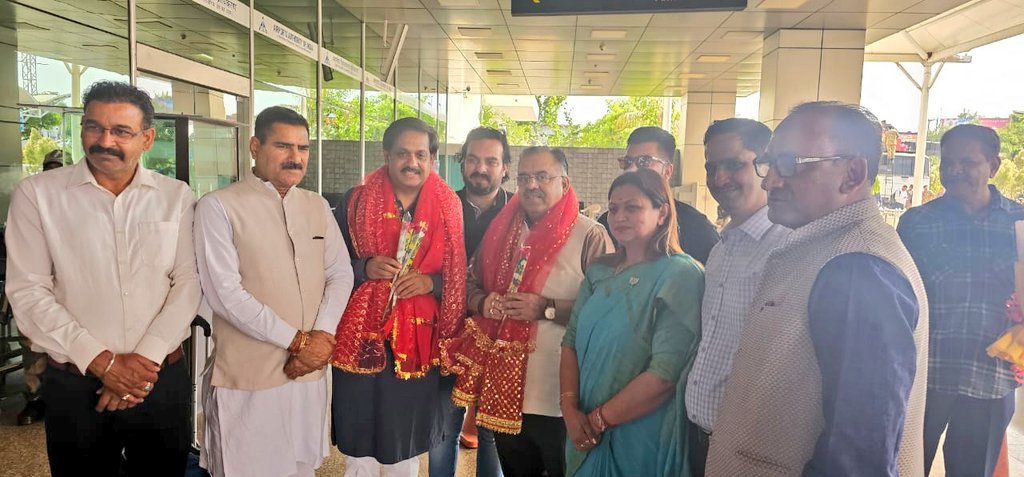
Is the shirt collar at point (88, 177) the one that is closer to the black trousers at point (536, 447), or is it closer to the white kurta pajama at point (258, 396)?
the white kurta pajama at point (258, 396)

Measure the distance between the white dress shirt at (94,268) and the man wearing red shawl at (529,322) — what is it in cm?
94

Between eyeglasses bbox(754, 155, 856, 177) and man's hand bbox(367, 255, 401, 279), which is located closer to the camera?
eyeglasses bbox(754, 155, 856, 177)

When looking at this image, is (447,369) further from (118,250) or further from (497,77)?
(497,77)

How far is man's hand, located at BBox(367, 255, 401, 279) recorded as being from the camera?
7.12 ft

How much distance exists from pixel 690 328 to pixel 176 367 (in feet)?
5.53

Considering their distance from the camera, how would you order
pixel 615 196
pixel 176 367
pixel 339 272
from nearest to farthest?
pixel 615 196, pixel 176 367, pixel 339 272

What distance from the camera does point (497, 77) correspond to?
37.5 feet

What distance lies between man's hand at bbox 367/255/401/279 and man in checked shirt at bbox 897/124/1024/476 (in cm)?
207

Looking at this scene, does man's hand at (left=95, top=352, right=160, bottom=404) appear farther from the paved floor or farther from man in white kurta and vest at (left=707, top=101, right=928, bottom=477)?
man in white kurta and vest at (left=707, top=101, right=928, bottom=477)

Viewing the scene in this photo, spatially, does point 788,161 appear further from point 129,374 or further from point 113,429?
point 113,429

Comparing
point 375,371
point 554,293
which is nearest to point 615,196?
point 554,293

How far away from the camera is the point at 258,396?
2.09 meters

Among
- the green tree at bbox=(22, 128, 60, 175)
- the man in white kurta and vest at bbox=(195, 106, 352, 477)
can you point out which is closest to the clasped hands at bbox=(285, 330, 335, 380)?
the man in white kurta and vest at bbox=(195, 106, 352, 477)

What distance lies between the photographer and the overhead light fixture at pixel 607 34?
7.71m
